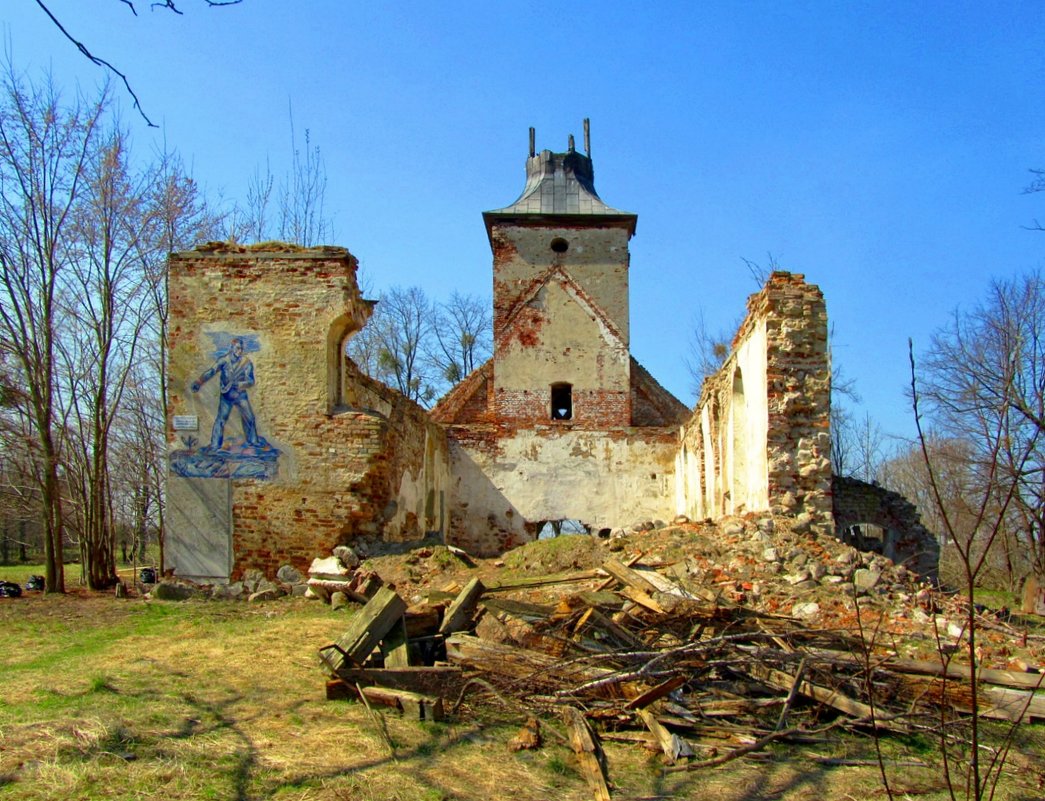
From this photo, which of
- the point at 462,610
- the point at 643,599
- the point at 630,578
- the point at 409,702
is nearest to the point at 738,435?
the point at 630,578

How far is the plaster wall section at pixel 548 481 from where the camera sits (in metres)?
20.8

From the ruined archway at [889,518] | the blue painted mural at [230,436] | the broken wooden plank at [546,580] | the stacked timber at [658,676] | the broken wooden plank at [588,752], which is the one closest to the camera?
the broken wooden plank at [588,752]

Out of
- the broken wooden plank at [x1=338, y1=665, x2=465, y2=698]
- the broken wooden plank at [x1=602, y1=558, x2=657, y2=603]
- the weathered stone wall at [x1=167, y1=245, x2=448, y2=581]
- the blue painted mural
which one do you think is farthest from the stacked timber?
the blue painted mural

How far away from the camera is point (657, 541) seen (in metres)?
10.1

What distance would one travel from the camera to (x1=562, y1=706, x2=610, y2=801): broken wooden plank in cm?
426

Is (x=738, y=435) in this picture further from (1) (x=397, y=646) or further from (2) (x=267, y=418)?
(1) (x=397, y=646)

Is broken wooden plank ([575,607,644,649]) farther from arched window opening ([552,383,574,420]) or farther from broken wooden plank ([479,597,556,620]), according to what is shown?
arched window opening ([552,383,574,420])

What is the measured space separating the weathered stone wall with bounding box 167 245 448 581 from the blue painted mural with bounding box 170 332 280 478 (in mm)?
14

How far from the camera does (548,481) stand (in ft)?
68.9

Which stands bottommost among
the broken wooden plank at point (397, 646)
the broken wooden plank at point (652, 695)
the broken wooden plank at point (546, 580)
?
the broken wooden plank at point (652, 695)

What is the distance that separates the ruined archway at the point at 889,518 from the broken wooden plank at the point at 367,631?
1250cm

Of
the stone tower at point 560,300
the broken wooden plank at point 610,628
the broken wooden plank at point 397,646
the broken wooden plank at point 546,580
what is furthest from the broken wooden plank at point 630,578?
the stone tower at point 560,300

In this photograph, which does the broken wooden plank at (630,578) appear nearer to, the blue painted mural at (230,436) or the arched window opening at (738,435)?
the arched window opening at (738,435)

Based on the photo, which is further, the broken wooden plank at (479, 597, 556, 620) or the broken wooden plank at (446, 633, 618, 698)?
the broken wooden plank at (479, 597, 556, 620)
